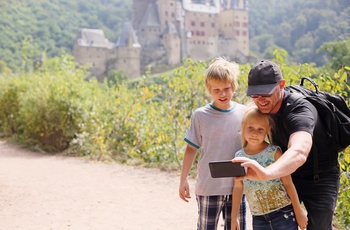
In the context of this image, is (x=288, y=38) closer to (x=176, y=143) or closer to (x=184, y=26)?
(x=184, y=26)

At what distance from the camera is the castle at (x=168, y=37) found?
48812mm

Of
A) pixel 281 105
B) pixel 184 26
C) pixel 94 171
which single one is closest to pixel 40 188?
pixel 94 171

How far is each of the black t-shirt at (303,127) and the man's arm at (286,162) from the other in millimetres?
86

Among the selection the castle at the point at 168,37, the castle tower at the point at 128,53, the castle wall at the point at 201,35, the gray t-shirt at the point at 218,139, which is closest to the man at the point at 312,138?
the gray t-shirt at the point at 218,139

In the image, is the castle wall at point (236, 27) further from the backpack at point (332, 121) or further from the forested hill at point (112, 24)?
the backpack at point (332, 121)

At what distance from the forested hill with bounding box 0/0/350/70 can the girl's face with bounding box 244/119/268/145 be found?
35.2 metres

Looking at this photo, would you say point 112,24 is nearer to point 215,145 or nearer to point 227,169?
point 215,145

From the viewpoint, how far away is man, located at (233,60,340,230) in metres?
1.91

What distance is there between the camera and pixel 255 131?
2.04 meters

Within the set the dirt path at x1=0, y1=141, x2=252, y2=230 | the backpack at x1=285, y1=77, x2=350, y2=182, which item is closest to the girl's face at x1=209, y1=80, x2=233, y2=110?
the backpack at x1=285, y1=77, x2=350, y2=182

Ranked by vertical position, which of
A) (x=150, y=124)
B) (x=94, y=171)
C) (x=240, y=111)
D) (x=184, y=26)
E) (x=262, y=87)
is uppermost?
(x=184, y=26)

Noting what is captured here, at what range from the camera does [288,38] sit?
5891 centimetres

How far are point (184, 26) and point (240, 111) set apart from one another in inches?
2079

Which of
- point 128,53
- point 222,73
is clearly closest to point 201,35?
point 128,53
